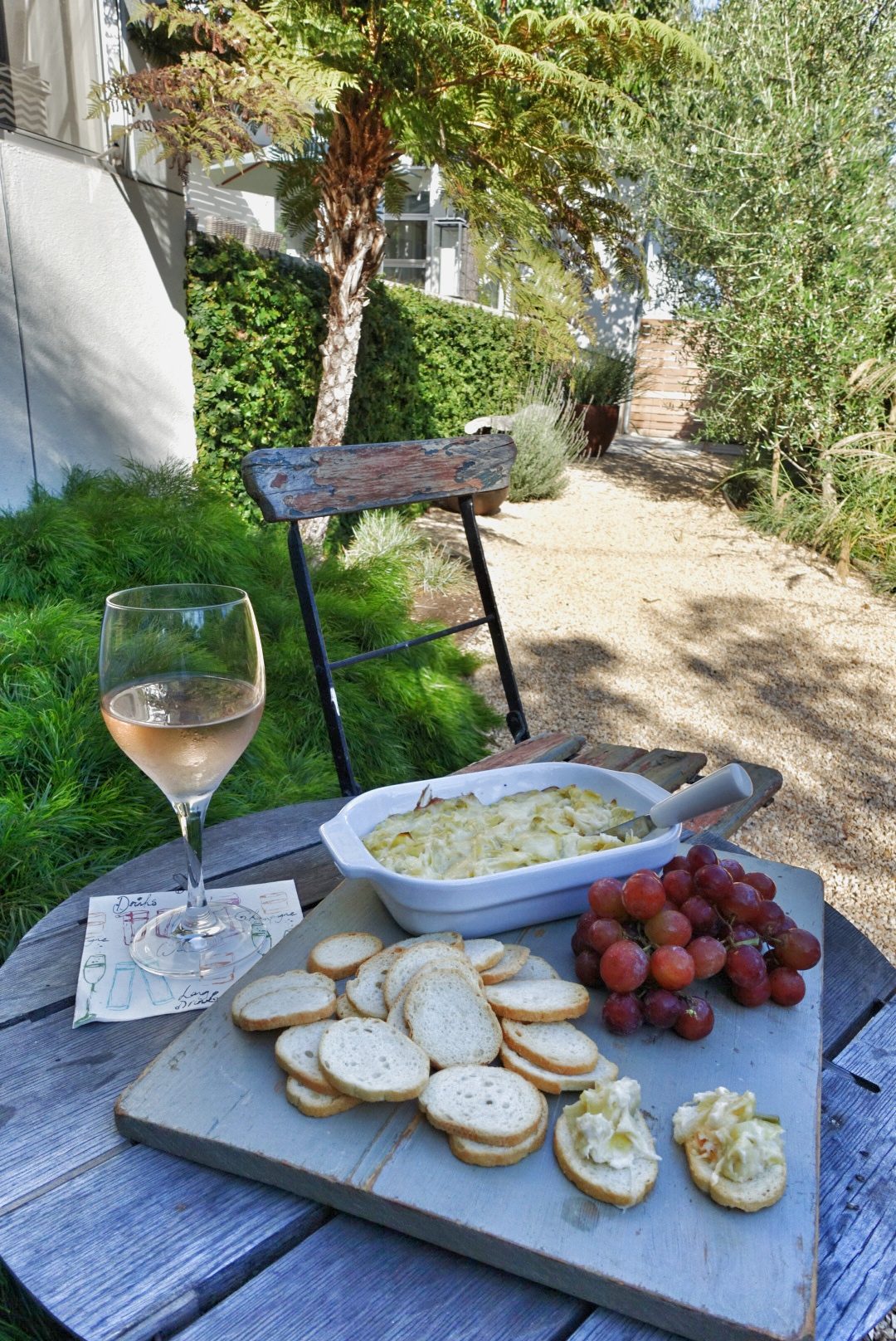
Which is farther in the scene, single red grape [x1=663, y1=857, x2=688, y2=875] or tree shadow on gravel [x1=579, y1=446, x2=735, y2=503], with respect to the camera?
tree shadow on gravel [x1=579, y1=446, x2=735, y2=503]

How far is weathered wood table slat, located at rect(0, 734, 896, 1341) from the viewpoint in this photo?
1.99 feet

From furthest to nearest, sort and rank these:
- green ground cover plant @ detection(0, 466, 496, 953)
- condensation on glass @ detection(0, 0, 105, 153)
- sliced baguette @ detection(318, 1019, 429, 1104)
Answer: condensation on glass @ detection(0, 0, 105, 153) → green ground cover plant @ detection(0, 466, 496, 953) → sliced baguette @ detection(318, 1019, 429, 1104)

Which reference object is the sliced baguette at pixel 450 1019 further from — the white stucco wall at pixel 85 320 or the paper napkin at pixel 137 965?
the white stucco wall at pixel 85 320

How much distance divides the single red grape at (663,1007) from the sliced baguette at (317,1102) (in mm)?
268

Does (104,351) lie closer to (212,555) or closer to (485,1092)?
(212,555)

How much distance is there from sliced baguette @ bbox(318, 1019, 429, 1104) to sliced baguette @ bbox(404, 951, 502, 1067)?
0.06 feet

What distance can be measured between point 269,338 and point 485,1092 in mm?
5269

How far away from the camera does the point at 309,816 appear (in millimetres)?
1362

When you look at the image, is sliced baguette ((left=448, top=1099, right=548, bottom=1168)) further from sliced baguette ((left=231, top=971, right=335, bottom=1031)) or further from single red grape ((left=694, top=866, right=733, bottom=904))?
single red grape ((left=694, top=866, right=733, bottom=904))

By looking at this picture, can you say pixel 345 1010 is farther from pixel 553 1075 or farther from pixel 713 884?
pixel 713 884

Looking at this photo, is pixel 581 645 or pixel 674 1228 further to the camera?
pixel 581 645

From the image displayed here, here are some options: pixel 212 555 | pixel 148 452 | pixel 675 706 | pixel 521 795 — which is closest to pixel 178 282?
pixel 148 452

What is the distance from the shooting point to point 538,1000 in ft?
2.73

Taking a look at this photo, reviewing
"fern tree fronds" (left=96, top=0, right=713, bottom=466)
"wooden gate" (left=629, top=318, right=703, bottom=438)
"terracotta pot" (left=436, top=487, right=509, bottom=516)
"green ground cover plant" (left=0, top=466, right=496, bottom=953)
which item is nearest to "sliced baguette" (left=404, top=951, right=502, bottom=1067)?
"green ground cover plant" (left=0, top=466, right=496, bottom=953)
